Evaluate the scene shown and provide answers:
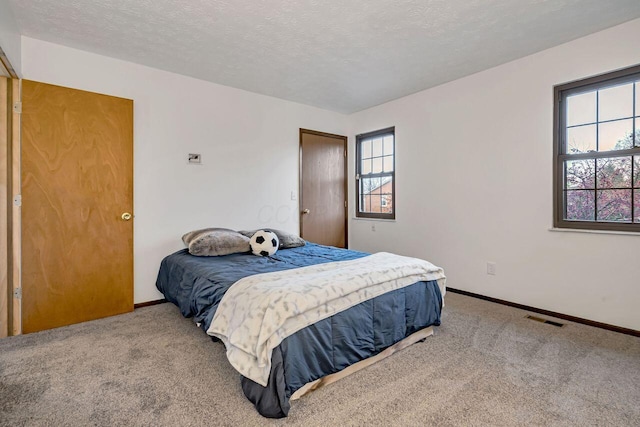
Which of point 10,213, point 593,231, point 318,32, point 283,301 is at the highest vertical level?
point 318,32

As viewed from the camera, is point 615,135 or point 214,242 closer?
point 615,135

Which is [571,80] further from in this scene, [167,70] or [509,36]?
[167,70]

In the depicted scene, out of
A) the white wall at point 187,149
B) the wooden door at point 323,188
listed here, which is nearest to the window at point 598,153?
the wooden door at point 323,188

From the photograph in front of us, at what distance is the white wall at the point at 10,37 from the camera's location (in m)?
2.11

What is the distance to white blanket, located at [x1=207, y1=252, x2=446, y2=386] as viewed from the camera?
5.27ft

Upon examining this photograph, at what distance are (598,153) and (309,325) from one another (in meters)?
2.88

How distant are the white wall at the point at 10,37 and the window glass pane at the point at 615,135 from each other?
4626 mm

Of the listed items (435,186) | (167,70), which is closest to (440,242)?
(435,186)

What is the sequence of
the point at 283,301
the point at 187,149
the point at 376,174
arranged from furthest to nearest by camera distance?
the point at 376,174 < the point at 187,149 < the point at 283,301

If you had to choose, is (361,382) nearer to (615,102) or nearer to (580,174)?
(580,174)

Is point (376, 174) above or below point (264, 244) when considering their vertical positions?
above

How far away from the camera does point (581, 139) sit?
2822mm

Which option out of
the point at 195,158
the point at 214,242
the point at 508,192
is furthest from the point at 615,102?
the point at 195,158

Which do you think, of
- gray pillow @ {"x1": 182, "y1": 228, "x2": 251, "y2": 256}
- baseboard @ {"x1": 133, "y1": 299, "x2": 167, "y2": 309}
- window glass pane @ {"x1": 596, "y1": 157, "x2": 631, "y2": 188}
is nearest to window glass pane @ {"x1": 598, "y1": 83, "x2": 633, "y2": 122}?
window glass pane @ {"x1": 596, "y1": 157, "x2": 631, "y2": 188}
